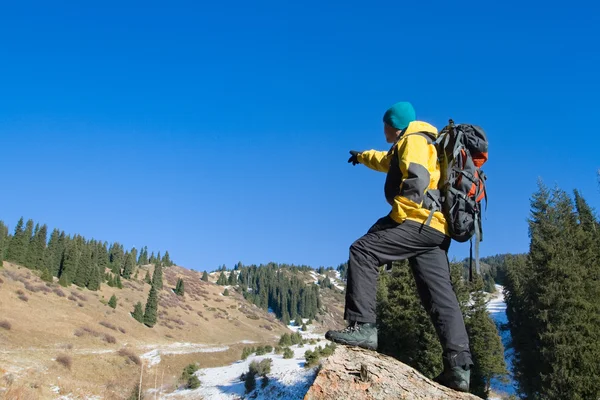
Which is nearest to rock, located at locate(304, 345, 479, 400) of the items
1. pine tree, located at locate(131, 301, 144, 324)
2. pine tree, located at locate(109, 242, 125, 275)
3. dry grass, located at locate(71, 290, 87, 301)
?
dry grass, located at locate(71, 290, 87, 301)

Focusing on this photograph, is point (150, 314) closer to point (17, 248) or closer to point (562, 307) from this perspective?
point (17, 248)

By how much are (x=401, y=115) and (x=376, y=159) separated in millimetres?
562

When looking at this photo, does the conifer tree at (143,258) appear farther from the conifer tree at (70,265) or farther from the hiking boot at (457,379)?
the hiking boot at (457,379)

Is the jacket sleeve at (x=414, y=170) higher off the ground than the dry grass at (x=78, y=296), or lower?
lower

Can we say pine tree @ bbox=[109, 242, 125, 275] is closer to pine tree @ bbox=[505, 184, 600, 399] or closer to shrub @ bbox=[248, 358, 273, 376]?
shrub @ bbox=[248, 358, 273, 376]

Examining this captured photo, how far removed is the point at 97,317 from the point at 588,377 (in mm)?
53899

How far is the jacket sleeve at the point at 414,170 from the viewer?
3.84 meters

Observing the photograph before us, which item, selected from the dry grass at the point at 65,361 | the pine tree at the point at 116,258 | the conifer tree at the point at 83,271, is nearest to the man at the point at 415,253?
the dry grass at the point at 65,361

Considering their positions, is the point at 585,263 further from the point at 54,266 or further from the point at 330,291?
the point at 330,291

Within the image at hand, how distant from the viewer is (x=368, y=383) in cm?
367

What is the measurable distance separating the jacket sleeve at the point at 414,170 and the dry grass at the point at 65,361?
35489 millimetres

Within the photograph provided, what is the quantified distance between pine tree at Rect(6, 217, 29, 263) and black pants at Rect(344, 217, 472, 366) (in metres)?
84.9

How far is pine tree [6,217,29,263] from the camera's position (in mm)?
71938

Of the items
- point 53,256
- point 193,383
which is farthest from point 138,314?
point 193,383
